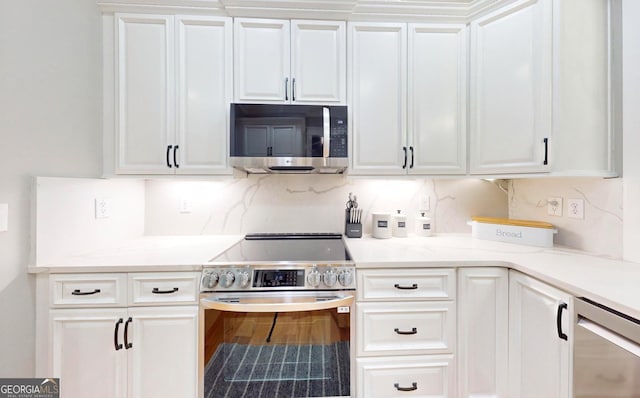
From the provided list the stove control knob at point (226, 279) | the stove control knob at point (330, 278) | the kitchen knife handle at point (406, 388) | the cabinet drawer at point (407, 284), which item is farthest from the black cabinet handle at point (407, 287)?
the stove control knob at point (226, 279)

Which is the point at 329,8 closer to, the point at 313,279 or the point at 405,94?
the point at 405,94

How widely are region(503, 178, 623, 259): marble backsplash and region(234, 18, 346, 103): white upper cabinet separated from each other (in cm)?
147

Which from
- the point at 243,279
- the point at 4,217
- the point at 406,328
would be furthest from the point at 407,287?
the point at 4,217

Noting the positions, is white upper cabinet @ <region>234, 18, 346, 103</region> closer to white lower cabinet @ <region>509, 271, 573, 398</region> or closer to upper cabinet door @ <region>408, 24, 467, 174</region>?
upper cabinet door @ <region>408, 24, 467, 174</region>

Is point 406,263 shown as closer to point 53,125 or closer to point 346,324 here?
point 346,324

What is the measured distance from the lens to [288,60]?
1.80 meters

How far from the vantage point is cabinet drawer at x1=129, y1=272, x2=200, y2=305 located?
1.41 meters

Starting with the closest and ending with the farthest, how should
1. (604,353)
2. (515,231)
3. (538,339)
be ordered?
(604,353) < (538,339) < (515,231)

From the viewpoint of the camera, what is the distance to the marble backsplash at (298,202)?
84.2 inches

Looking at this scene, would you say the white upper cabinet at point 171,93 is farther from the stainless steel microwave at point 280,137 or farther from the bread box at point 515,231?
the bread box at point 515,231

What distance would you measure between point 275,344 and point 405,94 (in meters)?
1.65

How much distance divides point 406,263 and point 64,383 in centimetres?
179

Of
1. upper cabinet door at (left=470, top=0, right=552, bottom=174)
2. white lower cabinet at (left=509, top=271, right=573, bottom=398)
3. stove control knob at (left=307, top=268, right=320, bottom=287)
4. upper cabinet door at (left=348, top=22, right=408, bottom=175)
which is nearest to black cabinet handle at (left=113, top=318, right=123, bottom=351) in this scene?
stove control knob at (left=307, top=268, right=320, bottom=287)

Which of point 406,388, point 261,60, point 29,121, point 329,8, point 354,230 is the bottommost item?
point 406,388
